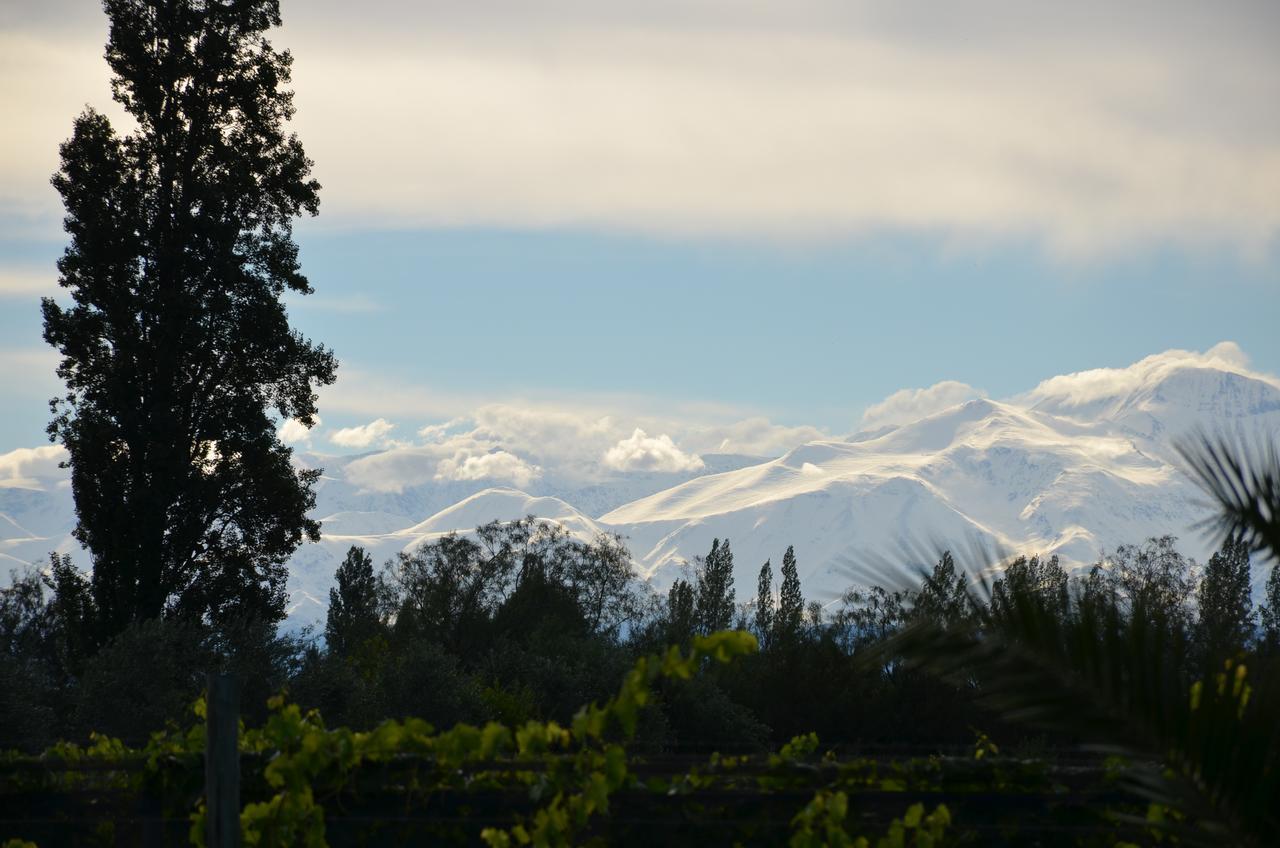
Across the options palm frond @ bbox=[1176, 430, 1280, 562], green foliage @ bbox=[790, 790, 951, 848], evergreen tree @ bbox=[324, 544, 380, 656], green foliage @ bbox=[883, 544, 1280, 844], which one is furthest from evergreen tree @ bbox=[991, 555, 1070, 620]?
evergreen tree @ bbox=[324, 544, 380, 656]

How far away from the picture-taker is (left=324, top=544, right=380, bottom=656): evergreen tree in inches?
2099

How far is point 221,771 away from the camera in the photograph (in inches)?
220

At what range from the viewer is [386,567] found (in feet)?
211

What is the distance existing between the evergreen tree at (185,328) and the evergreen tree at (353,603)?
28.5 meters

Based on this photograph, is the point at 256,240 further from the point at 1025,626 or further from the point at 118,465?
the point at 1025,626

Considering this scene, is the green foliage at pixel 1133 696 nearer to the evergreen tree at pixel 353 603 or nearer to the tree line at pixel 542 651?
the tree line at pixel 542 651

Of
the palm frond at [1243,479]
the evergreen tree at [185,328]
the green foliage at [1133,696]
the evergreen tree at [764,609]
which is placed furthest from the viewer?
the evergreen tree at [764,609]

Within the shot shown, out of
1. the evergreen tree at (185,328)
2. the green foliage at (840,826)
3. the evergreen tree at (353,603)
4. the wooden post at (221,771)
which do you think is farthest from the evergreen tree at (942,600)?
the evergreen tree at (353,603)

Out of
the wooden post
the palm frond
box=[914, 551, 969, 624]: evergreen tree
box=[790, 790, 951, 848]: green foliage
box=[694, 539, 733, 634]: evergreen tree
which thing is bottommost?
box=[790, 790, 951, 848]: green foliage

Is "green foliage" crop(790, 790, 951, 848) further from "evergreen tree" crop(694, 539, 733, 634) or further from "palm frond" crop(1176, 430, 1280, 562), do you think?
"evergreen tree" crop(694, 539, 733, 634)

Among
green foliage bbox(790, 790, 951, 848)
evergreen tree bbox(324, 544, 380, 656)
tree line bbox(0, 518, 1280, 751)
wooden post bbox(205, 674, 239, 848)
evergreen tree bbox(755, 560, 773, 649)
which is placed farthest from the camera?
evergreen tree bbox(755, 560, 773, 649)

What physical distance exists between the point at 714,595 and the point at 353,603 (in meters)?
20.3

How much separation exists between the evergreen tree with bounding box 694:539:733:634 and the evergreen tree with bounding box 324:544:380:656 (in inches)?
651

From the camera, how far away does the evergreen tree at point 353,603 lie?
53.3m
